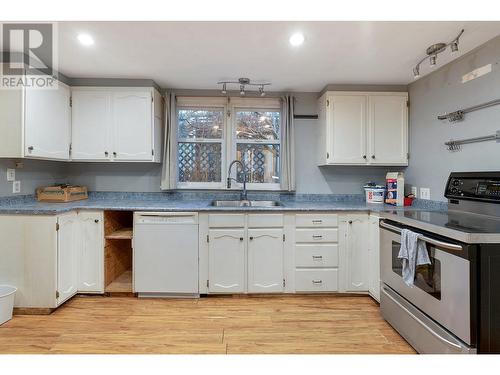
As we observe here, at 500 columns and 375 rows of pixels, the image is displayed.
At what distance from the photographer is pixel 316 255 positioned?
8.87ft

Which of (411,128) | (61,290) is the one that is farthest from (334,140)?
(61,290)

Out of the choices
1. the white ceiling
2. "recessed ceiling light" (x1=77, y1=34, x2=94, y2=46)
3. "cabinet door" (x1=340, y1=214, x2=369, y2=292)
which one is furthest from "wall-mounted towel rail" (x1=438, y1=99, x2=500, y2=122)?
"recessed ceiling light" (x1=77, y1=34, x2=94, y2=46)

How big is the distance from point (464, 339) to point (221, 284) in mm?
1832

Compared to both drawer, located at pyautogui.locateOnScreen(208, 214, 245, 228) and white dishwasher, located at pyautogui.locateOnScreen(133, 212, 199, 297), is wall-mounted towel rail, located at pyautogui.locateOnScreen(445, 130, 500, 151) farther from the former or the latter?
white dishwasher, located at pyautogui.locateOnScreen(133, 212, 199, 297)

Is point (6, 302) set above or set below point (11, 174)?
below

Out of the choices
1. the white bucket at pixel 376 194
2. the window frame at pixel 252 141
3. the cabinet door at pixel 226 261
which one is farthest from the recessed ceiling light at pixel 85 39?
the white bucket at pixel 376 194

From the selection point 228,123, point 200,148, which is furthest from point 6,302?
point 228,123

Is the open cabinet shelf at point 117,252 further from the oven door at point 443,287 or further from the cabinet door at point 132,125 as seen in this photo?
the oven door at point 443,287

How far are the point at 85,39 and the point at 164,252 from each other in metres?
1.84

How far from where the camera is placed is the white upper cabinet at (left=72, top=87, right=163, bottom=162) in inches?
117

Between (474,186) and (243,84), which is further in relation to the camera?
(243,84)

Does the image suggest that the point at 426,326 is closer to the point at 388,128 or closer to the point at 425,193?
the point at 425,193

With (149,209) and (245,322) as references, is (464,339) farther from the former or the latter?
(149,209)

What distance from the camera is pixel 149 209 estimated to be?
8.55ft
